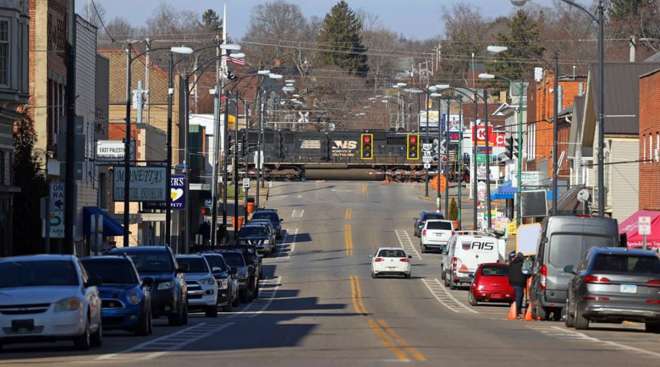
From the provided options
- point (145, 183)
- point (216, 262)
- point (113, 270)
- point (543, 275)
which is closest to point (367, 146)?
point (145, 183)

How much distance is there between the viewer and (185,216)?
7831cm

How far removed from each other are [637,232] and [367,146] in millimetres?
69999

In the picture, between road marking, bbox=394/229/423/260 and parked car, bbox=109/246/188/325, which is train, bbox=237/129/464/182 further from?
parked car, bbox=109/246/188/325

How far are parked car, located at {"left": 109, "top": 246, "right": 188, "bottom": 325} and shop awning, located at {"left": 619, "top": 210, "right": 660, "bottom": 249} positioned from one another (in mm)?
23455

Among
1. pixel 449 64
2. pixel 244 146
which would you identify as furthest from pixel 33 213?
pixel 449 64

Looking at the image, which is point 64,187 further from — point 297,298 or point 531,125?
point 531,125

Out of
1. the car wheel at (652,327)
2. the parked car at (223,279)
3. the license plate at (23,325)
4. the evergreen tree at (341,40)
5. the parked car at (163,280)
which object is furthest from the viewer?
the evergreen tree at (341,40)

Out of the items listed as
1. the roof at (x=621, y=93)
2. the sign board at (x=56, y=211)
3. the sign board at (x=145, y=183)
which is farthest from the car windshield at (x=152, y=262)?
the roof at (x=621, y=93)

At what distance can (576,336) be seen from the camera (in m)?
27.0

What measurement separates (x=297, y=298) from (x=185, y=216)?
1110 inches

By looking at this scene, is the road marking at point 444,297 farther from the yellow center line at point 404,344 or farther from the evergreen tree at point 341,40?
the evergreen tree at point 341,40

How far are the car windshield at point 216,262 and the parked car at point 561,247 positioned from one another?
1034 cm

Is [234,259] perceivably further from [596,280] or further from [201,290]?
[596,280]

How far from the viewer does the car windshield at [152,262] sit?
105 ft
